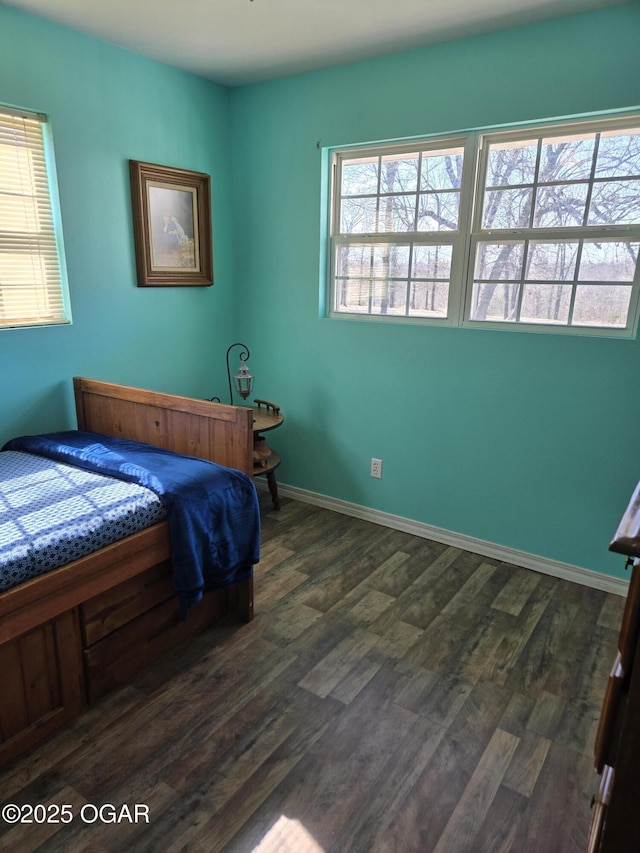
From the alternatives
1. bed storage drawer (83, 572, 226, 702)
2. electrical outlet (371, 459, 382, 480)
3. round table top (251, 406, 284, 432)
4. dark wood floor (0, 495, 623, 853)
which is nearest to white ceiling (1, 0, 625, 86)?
round table top (251, 406, 284, 432)

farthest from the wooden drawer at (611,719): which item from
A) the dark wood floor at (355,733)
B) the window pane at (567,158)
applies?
the window pane at (567,158)

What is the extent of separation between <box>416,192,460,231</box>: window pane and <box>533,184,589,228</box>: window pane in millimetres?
390

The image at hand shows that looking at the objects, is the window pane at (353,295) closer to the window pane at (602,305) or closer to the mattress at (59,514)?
the window pane at (602,305)

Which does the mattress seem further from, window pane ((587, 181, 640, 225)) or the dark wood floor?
window pane ((587, 181, 640, 225))

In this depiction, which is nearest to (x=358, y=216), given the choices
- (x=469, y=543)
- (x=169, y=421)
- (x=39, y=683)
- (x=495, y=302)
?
(x=495, y=302)

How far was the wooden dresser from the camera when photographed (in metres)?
0.95

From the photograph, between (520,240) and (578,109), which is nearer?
(578,109)

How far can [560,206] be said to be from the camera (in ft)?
7.97

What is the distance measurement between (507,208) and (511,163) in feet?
0.64

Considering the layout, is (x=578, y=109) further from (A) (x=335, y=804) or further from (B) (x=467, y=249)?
(A) (x=335, y=804)

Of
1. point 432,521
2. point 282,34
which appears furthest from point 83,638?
point 282,34

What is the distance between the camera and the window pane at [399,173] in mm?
2787

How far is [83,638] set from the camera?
1.72 metres

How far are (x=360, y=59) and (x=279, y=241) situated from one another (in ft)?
3.30
